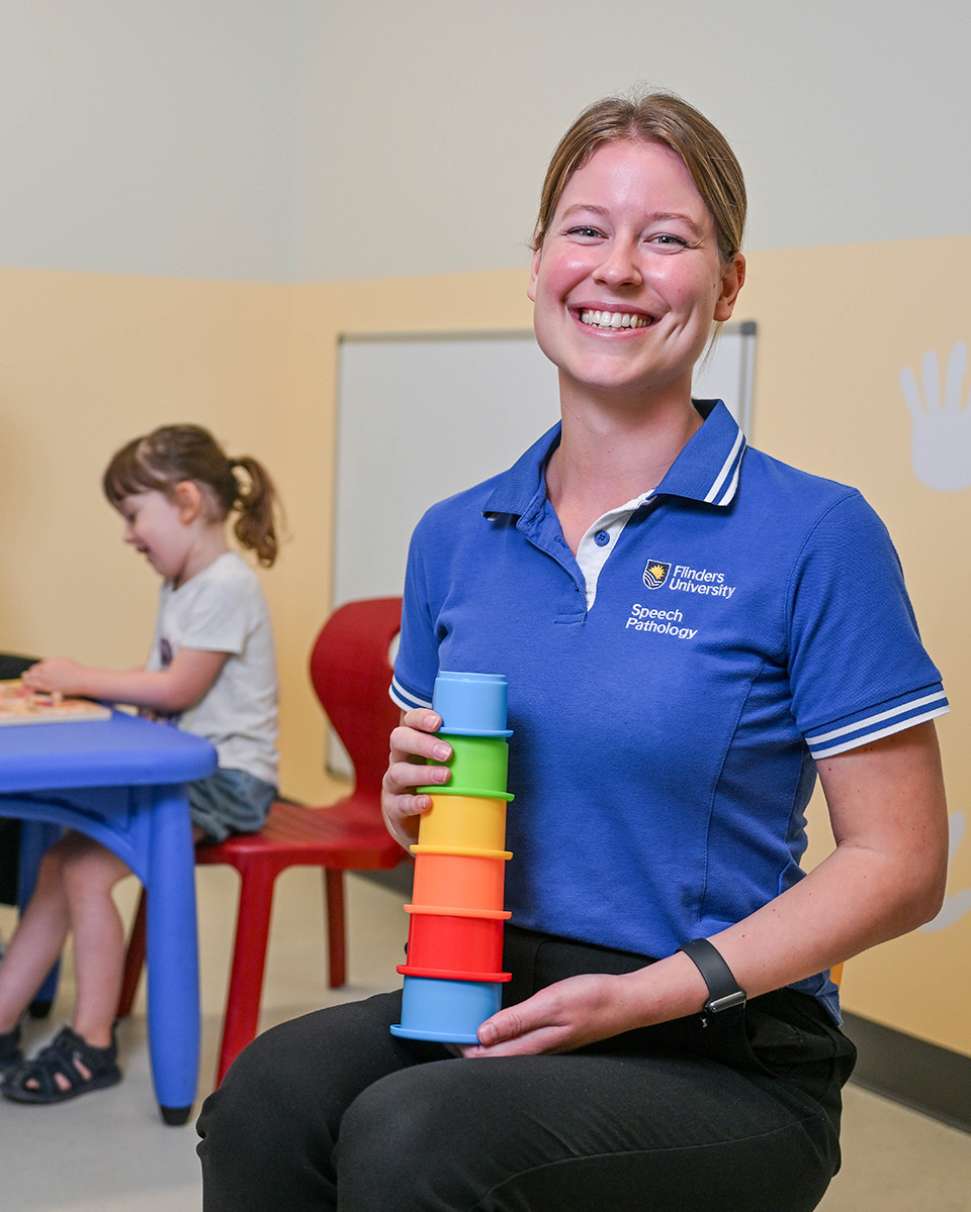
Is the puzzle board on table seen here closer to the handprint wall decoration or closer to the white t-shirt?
the white t-shirt

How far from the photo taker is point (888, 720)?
3.94ft

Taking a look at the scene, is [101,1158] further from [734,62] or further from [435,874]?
[734,62]

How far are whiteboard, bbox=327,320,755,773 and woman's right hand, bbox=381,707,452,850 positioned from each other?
1806 mm

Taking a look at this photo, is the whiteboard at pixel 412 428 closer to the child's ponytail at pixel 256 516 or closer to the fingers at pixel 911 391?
the child's ponytail at pixel 256 516

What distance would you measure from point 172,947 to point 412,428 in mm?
1543

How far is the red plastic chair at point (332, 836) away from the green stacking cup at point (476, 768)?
126cm

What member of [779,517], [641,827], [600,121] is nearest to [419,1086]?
[641,827]

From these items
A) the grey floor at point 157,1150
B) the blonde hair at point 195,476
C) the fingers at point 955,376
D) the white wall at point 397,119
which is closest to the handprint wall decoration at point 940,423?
the fingers at point 955,376

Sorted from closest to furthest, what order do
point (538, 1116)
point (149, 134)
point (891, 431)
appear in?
point (538, 1116) → point (891, 431) → point (149, 134)

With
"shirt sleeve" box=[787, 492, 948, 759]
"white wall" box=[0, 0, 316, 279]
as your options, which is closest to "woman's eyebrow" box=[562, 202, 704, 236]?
"shirt sleeve" box=[787, 492, 948, 759]

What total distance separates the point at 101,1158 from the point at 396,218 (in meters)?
2.18

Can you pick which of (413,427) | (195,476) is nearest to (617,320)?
(195,476)

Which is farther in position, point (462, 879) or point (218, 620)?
point (218, 620)

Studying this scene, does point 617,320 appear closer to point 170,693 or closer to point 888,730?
point 888,730
